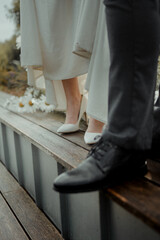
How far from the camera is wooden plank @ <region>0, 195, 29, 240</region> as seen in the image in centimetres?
103

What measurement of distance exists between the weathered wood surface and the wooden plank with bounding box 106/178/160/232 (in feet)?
1.65

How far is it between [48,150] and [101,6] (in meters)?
0.56

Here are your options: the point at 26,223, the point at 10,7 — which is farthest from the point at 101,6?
the point at 10,7

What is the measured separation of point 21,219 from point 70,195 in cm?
29

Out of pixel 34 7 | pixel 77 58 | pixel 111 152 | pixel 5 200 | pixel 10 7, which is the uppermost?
pixel 10 7

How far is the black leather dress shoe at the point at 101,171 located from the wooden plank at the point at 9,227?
1.64 ft

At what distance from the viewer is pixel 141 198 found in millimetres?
605

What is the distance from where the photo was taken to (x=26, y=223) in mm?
1127

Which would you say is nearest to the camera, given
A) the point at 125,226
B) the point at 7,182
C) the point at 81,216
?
the point at 125,226

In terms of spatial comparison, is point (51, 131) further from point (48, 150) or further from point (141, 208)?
point (141, 208)

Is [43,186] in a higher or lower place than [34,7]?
lower

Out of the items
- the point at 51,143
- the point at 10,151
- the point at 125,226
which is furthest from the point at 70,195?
the point at 10,151

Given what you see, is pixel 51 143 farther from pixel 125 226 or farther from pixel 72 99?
pixel 125 226

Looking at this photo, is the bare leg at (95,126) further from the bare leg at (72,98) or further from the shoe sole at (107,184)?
the shoe sole at (107,184)
